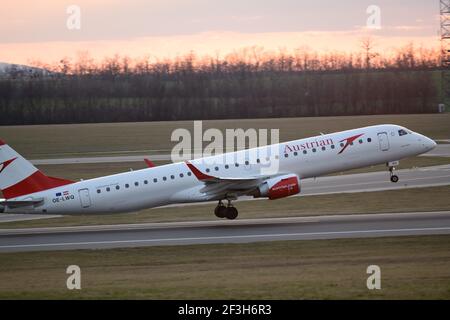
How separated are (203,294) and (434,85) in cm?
12230

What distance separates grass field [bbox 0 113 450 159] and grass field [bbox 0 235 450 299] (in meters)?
58.3

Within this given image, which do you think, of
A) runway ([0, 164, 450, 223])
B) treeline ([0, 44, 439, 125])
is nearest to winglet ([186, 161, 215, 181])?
runway ([0, 164, 450, 223])

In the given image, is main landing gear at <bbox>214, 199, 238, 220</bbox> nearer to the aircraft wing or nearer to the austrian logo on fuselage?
the aircraft wing

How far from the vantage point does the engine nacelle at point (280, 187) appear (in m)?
40.3

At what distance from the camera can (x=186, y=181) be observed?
4166cm

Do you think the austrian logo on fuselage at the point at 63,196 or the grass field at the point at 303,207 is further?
the grass field at the point at 303,207

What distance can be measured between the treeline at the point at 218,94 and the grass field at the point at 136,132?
9552 millimetres

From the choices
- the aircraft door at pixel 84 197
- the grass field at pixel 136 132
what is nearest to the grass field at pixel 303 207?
the aircraft door at pixel 84 197

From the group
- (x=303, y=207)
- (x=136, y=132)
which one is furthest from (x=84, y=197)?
(x=136, y=132)

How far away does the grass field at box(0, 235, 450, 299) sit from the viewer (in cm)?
2461

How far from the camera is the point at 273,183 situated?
40.5 m

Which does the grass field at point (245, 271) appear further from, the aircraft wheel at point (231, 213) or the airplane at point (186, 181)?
the aircraft wheel at point (231, 213)

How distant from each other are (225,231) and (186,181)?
370 centimetres
